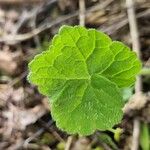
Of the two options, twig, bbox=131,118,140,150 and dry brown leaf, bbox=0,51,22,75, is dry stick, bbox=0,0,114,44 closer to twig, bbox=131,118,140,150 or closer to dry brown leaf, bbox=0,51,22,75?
dry brown leaf, bbox=0,51,22,75

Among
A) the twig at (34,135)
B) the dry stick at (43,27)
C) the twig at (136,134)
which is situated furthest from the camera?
the dry stick at (43,27)

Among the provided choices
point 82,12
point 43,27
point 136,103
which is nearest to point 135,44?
point 136,103

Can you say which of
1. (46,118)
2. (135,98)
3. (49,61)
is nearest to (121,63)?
(49,61)

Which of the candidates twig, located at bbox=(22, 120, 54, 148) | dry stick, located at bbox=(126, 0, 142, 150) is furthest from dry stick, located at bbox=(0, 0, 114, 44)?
twig, located at bbox=(22, 120, 54, 148)

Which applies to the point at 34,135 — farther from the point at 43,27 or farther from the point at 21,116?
the point at 43,27

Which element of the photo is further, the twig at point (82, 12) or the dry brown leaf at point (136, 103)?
the twig at point (82, 12)

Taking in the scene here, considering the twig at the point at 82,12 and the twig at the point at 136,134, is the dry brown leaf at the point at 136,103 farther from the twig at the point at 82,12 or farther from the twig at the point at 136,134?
the twig at the point at 82,12

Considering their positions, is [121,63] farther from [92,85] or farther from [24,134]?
[24,134]

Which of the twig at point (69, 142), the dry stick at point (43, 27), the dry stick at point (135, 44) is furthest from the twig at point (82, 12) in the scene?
the twig at point (69, 142)

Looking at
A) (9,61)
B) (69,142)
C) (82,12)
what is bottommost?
(69,142)
